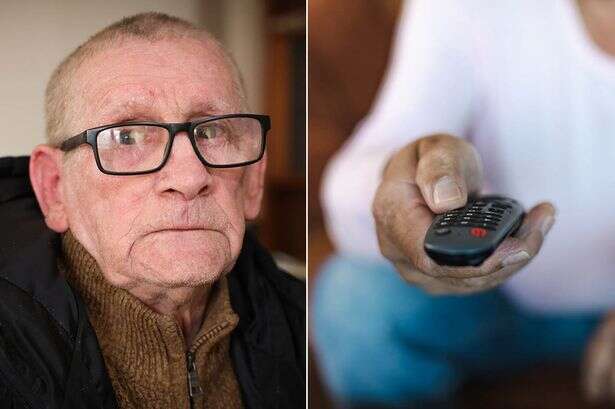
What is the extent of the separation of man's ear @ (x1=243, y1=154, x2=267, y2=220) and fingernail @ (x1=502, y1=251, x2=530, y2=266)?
0.20 m

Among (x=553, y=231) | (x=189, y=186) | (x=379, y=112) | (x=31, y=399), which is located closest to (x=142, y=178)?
(x=189, y=186)

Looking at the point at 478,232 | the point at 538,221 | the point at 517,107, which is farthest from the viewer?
the point at 517,107

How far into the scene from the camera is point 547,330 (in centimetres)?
75

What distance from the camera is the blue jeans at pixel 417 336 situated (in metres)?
0.73

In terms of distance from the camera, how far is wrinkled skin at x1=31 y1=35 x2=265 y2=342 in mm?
461

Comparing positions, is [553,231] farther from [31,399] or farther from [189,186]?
[31,399]

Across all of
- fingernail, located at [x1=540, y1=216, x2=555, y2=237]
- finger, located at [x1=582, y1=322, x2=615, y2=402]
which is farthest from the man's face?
finger, located at [x1=582, y1=322, x2=615, y2=402]

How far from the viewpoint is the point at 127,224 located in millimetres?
464

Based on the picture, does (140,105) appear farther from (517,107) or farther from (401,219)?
(517,107)

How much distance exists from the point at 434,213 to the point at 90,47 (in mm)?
272

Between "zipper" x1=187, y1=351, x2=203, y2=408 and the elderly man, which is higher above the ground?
the elderly man

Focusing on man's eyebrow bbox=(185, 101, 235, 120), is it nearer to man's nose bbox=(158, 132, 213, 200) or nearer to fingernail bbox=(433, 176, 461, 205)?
man's nose bbox=(158, 132, 213, 200)

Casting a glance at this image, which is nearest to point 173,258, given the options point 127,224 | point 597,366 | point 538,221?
point 127,224

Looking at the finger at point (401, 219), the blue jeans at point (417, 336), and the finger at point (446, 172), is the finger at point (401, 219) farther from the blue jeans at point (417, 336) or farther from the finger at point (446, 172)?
the blue jeans at point (417, 336)
